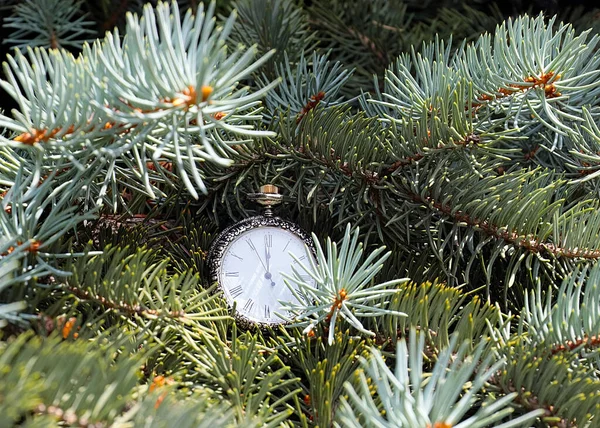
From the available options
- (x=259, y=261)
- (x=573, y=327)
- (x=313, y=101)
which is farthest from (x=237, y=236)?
(x=573, y=327)

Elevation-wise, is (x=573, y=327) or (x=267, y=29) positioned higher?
(x=267, y=29)

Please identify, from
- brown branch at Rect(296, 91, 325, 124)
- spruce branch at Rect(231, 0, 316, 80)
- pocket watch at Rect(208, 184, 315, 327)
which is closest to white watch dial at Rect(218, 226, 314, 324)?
pocket watch at Rect(208, 184, 315, 327)

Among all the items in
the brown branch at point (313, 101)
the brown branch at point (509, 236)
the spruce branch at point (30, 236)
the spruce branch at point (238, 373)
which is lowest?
the spruce branch at point (238, 373)

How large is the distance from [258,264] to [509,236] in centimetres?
17

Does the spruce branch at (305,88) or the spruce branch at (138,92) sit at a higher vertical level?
the spruce branch at (305,88)

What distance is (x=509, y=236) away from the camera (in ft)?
1.52

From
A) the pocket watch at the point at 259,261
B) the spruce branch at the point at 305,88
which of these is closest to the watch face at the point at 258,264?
the pocket watch at the point at 259,261

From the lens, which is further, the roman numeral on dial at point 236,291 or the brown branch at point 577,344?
the roman numeral on dial at point 236,291

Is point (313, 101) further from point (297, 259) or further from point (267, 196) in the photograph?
point (297, 259)

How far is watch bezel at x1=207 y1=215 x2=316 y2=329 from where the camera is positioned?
48cm

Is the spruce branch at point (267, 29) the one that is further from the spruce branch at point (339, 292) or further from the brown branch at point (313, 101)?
the spruce branch at point (339, 292)

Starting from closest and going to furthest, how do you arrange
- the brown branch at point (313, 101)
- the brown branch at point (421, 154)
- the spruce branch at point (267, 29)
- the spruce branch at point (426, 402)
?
1. the spruce branch at point (426, 402)
2. the brown branch at point (421, 154)
3. the brown branch at point (313, 101)
4. the spruce branch at point (267, 29)

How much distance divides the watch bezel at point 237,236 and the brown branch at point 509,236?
0.09 meters

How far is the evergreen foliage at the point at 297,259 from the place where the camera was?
0.31 meters
